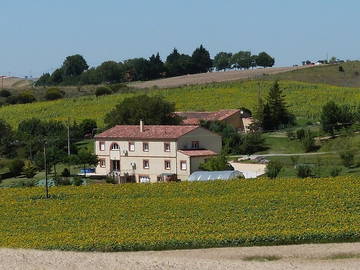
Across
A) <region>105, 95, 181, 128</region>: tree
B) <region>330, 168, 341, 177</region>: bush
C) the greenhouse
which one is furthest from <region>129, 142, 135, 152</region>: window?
<region>330, 168, 341, 177</region>: bush

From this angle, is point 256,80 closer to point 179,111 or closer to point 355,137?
point 179,111

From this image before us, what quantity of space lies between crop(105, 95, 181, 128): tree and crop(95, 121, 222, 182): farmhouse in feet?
32.2

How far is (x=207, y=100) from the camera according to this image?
4274 inches

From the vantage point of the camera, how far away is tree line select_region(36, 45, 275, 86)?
160625 millimetres

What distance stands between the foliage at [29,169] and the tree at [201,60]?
300ft

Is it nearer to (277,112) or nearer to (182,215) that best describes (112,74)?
(277,112)

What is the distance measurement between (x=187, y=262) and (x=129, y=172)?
36.9 metres

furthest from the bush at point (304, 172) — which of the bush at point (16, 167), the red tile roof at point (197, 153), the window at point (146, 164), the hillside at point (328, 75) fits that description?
the hillside at point (328, 75)

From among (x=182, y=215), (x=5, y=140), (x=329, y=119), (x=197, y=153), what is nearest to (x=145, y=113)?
(x=5, y=140)

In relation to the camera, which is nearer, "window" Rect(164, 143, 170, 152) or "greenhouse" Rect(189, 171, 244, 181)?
"greenhouse" Rect(189, 171, 244, 181)

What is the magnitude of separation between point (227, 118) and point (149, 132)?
17.7m

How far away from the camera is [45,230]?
Answer: 152 feet

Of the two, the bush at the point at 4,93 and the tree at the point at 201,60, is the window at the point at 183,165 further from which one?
the tree at the point at 201,60

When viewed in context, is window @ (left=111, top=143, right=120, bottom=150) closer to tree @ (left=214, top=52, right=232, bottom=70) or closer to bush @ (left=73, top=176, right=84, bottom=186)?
bush @ (left=73, top=176, right=84, bottom=186)
